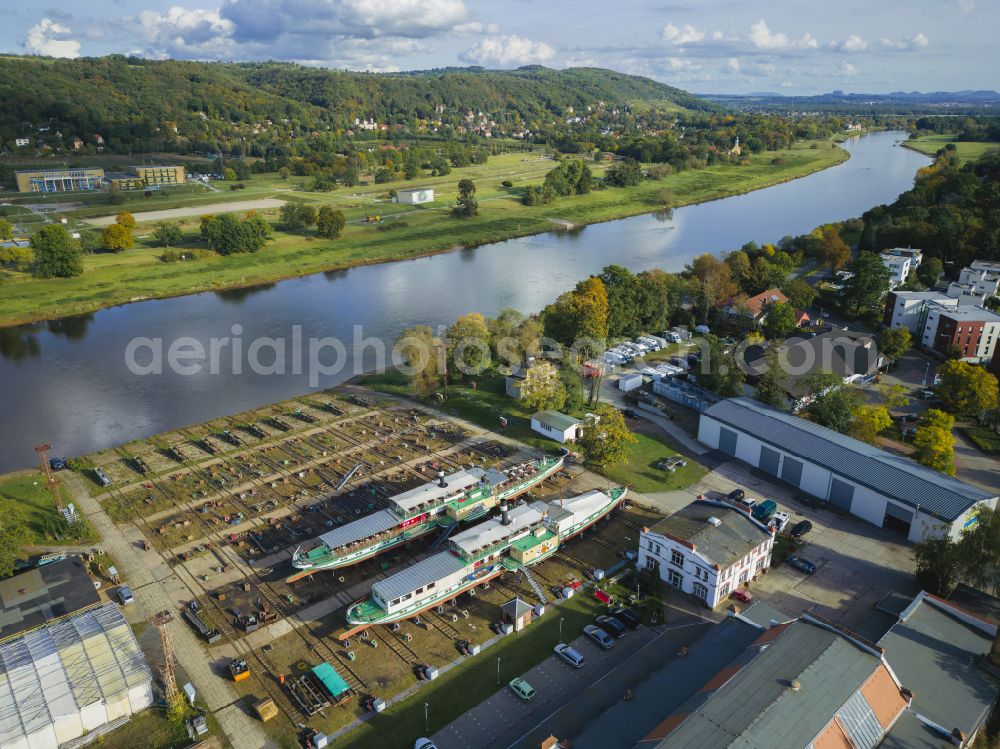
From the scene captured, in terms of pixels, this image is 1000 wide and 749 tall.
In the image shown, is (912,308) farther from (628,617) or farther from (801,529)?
(628,617)

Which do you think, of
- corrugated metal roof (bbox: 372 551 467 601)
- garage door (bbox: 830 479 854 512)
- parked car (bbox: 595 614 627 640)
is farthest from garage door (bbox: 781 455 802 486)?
corrugated metal roof (bbox: 372 551 467 601)

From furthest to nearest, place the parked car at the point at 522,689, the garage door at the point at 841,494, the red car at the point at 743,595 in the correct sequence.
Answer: the garage door at the point at 841,494, the red car at the point at 743,595, the parked car at the point at 522,689

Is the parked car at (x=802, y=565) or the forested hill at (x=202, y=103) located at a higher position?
the forested hill at (x=202, y=103)

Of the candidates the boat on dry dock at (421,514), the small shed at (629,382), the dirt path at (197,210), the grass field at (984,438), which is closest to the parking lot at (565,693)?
the boat on dry dock at (421,514)

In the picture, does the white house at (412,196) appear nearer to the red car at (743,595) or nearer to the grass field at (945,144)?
the red car at (743,595)

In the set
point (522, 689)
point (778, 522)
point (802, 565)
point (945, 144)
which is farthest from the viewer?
point (945, 144)

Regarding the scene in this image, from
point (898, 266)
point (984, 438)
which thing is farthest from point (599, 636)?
point (898, 266)

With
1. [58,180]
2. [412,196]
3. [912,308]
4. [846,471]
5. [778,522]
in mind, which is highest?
[58,180]
